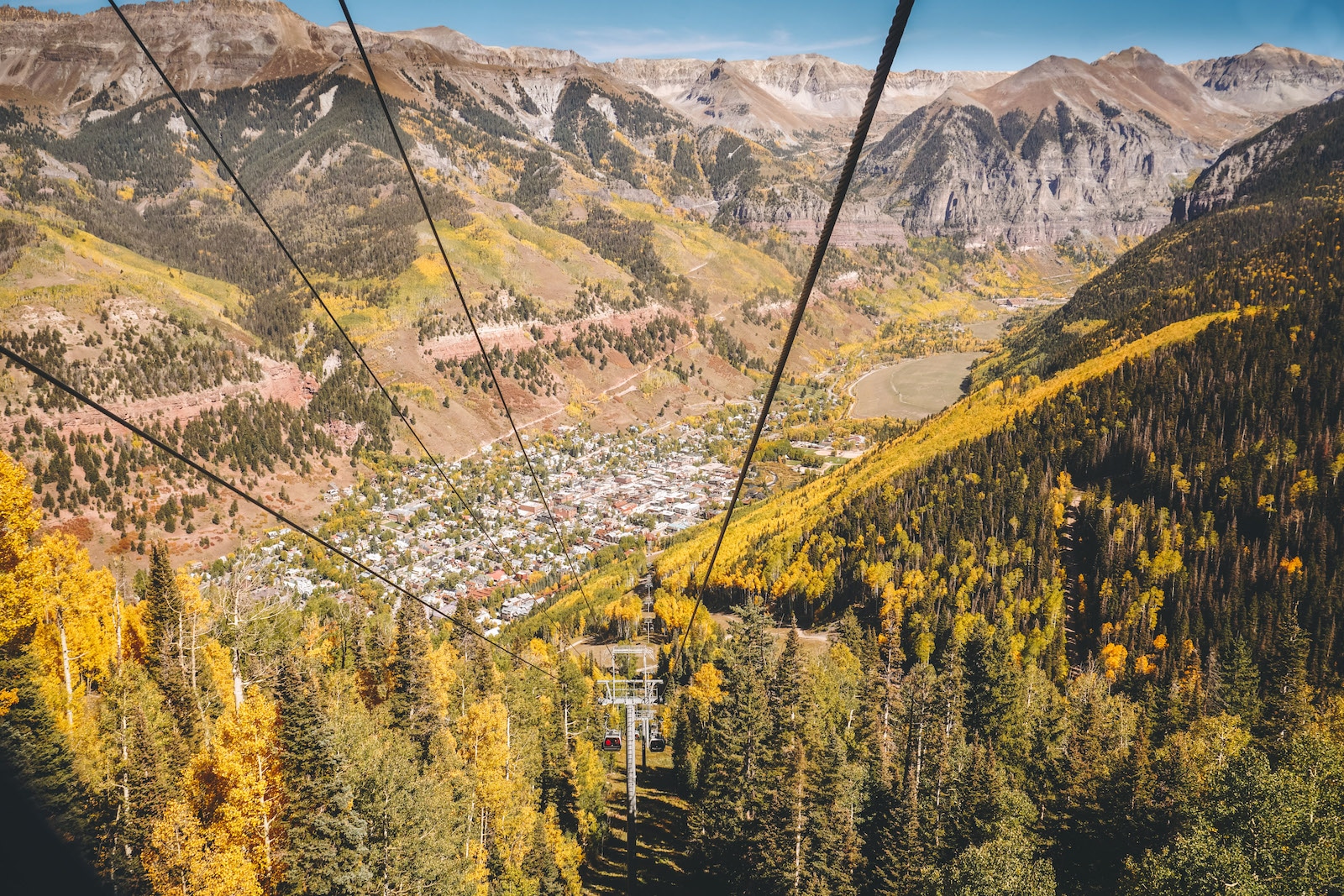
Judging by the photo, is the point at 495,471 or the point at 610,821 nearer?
the point at 610,821

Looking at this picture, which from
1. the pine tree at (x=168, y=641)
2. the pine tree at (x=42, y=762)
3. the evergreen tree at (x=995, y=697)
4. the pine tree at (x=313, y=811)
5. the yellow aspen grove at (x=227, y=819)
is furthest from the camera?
the evergreen tree at (x=995, y=697)

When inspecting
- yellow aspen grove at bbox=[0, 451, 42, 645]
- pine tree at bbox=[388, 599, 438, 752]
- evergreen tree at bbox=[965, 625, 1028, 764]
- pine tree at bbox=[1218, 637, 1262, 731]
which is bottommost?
pine tree at bbox=[1218, 637, 1262, 731]

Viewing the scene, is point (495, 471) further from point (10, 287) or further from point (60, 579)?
point (60, 579)

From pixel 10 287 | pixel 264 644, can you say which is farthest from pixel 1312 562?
pixel 10 287

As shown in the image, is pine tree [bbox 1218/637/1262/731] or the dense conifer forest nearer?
the dense conifer forest

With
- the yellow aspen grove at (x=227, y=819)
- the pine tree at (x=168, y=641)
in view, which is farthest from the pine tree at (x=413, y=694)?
the yellow aspen grove at (x=227, y=819)

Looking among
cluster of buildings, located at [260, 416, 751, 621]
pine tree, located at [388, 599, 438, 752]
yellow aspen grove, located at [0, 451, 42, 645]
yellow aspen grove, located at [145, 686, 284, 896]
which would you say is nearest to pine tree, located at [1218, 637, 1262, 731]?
pine tree, located at [388, 599, 438, 752]

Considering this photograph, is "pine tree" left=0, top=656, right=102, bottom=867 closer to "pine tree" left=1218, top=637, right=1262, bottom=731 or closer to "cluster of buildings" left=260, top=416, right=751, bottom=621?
"cluster of buildings" left=260, top=416, right=751, bottom=621

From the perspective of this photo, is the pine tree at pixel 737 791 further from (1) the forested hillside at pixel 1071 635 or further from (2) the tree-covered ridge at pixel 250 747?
(2) the tree-covered ridge at pixel 250 747
